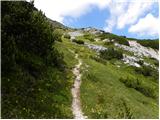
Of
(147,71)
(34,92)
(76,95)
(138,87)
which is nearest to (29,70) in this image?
(34,92)

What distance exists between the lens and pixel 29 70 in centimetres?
3017

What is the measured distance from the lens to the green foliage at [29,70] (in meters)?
25.7

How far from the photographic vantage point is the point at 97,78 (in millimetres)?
37938

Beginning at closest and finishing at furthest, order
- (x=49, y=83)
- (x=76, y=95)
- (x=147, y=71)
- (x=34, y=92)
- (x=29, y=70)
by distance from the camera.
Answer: (x=34, y=92), (x=29, y=70), (x=49, y=83), (x=76, y=95), (x=147, y=71)

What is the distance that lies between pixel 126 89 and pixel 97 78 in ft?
9.55

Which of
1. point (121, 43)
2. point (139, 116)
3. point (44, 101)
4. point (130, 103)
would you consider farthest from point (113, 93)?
point (121, 43)

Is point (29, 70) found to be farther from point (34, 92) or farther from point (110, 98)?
point (110, 98)

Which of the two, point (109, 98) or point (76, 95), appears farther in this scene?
point (109, 98)

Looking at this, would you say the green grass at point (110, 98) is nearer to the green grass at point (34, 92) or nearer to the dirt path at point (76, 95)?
the dirt path at point (76, 95)

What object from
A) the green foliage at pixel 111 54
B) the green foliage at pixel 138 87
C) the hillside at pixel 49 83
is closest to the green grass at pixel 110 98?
the hillside at pixel 49 83

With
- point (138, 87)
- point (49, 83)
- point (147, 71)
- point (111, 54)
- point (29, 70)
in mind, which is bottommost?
point (138, 87)

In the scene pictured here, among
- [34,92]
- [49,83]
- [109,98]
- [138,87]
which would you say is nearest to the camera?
[34,92]

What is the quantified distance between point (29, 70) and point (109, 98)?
6809 mm

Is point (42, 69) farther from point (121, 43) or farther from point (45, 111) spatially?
point (121, 43)
